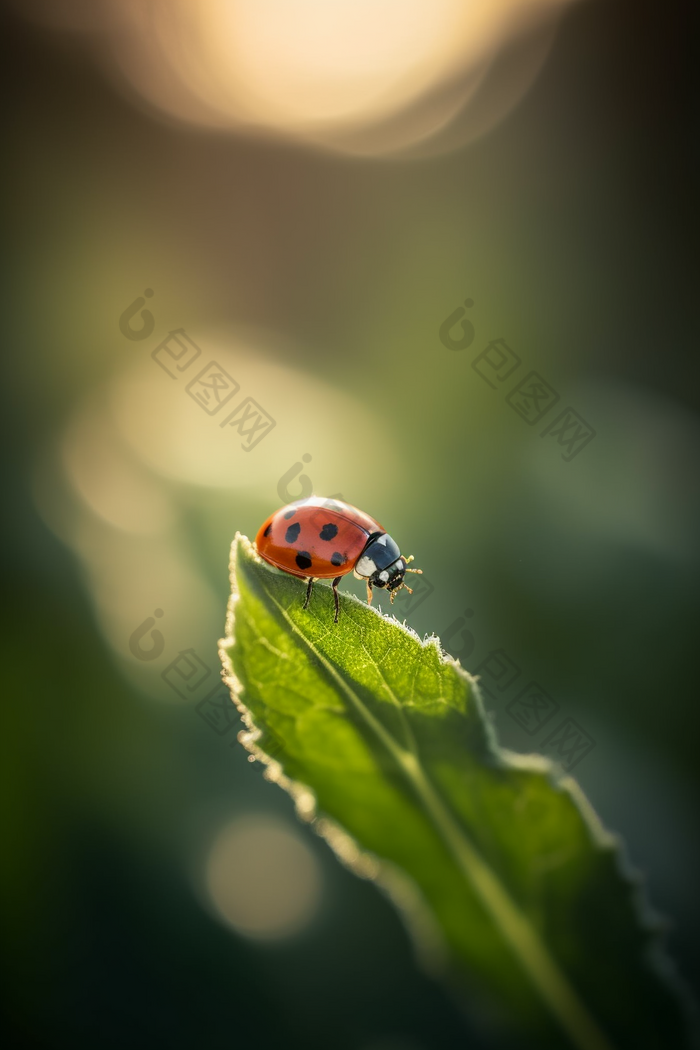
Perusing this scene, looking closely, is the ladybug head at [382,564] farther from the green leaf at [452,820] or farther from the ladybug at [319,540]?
the green leaf at [452,820]

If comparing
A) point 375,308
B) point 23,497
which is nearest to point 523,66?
point 375,308

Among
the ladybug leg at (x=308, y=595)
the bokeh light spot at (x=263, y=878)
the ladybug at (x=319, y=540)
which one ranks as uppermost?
the ladybug at (x=319, y=540)

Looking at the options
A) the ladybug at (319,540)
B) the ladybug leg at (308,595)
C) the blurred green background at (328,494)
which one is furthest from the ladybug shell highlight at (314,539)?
the ladybug leg at (308,595)

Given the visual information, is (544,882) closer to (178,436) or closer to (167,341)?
(178,436)

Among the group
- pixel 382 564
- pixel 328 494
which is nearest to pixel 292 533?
pixel 382 564

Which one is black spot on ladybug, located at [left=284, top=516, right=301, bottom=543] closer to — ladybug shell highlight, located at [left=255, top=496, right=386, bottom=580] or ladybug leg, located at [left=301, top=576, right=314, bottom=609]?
ladybug shell highlight, located at [left=255, top=496, right=386, bottom=580]
